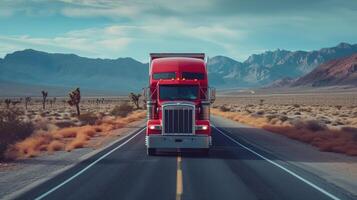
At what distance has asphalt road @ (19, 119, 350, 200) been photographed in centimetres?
1397

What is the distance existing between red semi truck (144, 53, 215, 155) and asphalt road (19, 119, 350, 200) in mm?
725

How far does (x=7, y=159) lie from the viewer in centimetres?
2270

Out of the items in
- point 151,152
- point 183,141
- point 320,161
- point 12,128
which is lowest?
point 320,161

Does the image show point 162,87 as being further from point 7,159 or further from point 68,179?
point 68,179

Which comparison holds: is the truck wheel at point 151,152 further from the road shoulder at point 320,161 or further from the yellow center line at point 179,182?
the road shoulder at point 320,161

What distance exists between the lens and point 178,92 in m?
24.0

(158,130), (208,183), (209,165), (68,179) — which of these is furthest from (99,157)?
(208,183)

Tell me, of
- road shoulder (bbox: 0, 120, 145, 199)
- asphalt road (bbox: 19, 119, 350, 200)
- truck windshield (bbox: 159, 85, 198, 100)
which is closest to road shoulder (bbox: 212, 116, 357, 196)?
asphalt road (bbox: 19, 119, 350, 200)

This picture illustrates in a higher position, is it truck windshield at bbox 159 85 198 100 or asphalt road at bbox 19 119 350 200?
truck windshield at bbox 159 85 198 100

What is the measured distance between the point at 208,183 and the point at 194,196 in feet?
7.43

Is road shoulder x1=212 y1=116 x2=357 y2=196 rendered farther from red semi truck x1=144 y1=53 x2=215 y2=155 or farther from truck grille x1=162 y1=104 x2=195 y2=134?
truck grille x1=162 y1=104 x2=195 y2=134

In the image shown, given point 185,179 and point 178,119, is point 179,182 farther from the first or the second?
point 178,119

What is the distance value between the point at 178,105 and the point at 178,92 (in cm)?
124

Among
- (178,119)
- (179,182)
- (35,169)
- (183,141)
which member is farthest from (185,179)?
(178,119)
